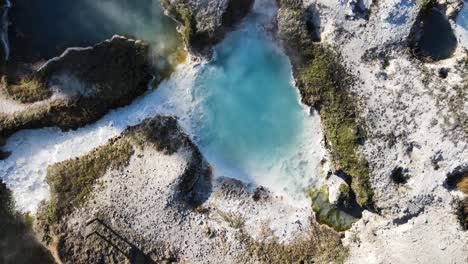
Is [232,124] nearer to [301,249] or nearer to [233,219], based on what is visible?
[233,219]

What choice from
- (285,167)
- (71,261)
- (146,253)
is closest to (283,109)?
(285,167)

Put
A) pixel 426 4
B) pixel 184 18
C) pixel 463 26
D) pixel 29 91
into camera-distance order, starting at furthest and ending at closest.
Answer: pixel 184 18
pixel 29 91
pixel 463 26
pixel 426 4

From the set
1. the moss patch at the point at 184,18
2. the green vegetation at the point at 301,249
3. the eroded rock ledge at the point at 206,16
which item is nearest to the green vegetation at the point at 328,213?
the green vegetation at the point at 301,249

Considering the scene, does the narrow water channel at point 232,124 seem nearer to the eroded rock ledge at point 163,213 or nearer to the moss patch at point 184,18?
the eroded rock ledge at point 163,213

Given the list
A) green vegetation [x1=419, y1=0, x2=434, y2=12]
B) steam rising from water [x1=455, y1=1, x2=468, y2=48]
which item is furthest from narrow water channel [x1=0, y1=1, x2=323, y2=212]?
steam rising from water [x1=455, y1=1, x2=468, y2=48]

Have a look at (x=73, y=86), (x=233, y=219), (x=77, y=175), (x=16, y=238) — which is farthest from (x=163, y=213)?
(x=73, y=86)

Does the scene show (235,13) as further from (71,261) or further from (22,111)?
(71,261)

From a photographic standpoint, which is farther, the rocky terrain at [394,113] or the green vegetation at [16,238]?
the green vegetation at [16,238]
